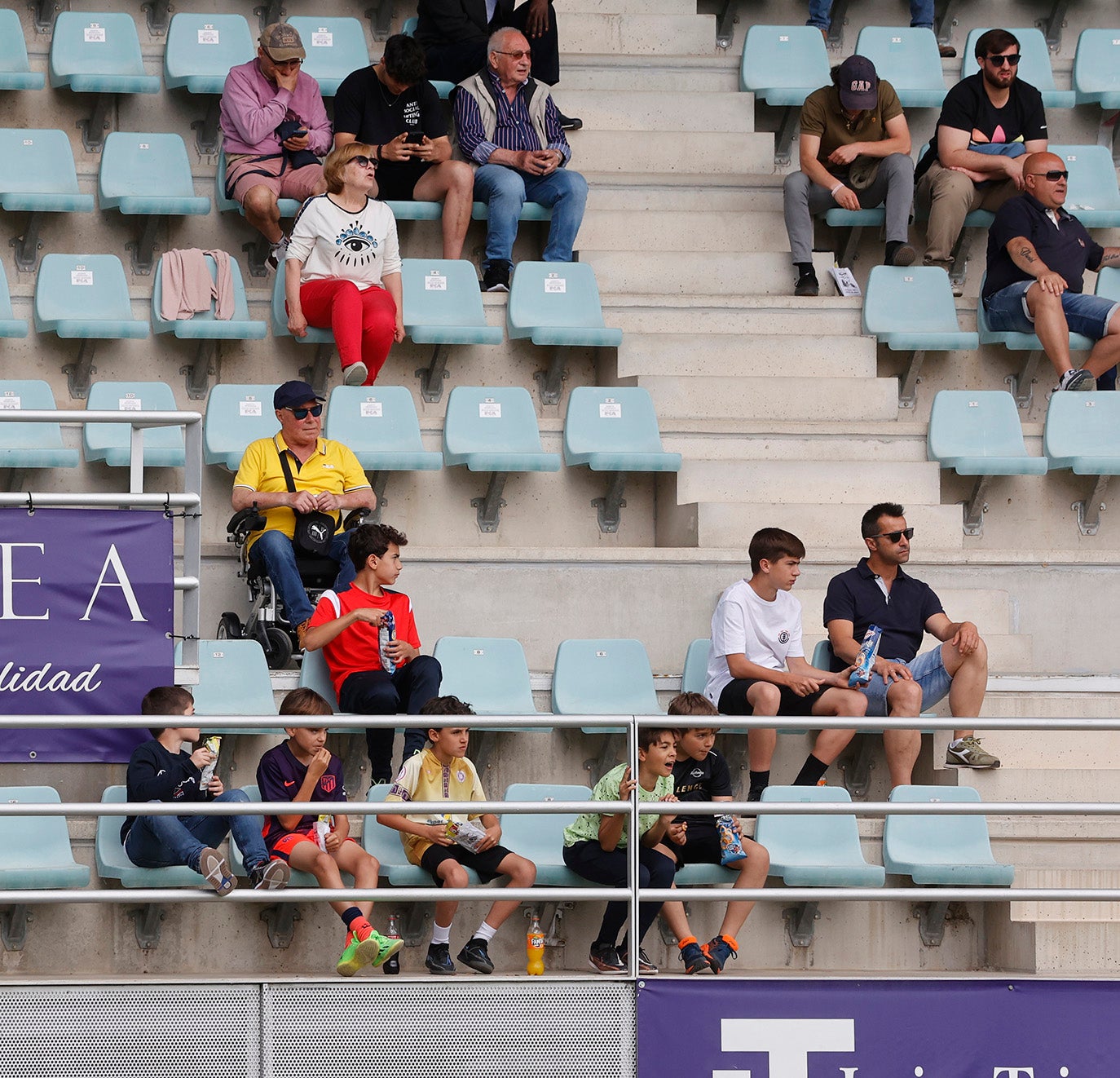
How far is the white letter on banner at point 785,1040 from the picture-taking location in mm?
5648

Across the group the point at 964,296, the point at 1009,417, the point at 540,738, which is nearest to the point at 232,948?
the point at 540,738

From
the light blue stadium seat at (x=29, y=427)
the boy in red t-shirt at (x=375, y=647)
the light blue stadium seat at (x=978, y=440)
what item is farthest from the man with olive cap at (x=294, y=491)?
the light blue stadium seat at (x=978, y=440)

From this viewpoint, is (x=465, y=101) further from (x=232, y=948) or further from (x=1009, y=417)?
(x=232, y=948)

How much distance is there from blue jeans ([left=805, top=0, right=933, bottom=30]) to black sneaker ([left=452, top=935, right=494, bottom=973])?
6.54 m

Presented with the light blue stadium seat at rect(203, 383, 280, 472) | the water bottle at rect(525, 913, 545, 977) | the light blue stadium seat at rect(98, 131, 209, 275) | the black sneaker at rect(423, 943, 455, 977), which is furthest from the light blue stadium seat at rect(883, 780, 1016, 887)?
the light blue stadium seat at rect(98, 131, 209, 275)

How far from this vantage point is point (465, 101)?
9508 millimetres

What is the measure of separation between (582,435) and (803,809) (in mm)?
3221

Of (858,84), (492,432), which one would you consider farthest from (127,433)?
(858,84)

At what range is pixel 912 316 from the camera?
365 inches

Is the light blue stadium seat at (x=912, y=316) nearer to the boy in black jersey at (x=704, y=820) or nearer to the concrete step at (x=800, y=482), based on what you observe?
the concrete step at (x=800, y=482)

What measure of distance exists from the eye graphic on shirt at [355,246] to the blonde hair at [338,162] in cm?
21

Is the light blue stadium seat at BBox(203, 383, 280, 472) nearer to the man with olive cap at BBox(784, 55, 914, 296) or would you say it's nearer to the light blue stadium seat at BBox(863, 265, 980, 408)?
the man with olive cap at BBox(784, 55, 914, 296)

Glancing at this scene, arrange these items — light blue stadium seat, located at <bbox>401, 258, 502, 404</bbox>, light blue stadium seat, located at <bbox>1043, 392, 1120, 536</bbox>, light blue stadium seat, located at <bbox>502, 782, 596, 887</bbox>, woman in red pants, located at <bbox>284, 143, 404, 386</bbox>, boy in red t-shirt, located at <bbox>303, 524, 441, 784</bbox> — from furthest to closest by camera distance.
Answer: light blue stadium seat, located at <bbox>401, 258, 502, 404</bbox> < light blue stadium seat, located at <bbox>1043, 392, 1120, 536</bbox> < woman in red pants, located at <bbox>284, 143, 404, 386</bbox> < boy in red t-shirt, located at <bbox>303, 524, 441, 784</bbox> < light blue stadium seat, located at <bbox>502, 782, 596, 887</bbox>

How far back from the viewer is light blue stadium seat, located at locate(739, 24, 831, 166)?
10.3 m
